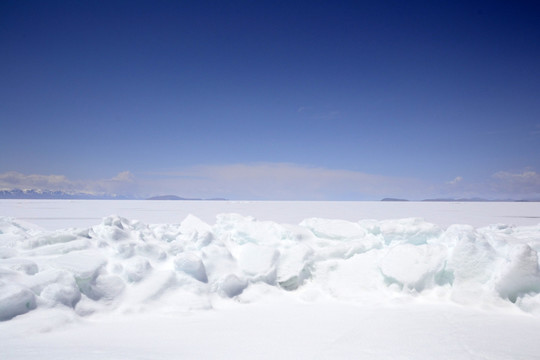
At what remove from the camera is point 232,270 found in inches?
131

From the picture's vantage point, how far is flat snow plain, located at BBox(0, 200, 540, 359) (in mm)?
2004

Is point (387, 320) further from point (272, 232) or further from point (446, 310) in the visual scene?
point (272, 232)

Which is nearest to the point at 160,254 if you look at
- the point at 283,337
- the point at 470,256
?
the point at 283,337

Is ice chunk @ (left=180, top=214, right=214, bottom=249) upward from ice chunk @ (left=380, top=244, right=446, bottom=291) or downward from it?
upward

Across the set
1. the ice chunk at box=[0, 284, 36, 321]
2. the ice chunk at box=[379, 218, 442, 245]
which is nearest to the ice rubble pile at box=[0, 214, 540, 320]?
the ice chunk at box=[0, 284, 36, 321]

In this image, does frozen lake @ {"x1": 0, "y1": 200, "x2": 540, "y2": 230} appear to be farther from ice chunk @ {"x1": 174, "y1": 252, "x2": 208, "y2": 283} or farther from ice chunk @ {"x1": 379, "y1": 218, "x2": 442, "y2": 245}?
ice chunk @ {"x1": 174, "y1": 252, "x2": 208, "y2": 283}

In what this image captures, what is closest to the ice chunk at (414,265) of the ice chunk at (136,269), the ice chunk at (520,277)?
the ice chunk at (520,277)

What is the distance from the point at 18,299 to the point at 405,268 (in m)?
3.23

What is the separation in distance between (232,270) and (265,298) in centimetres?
49

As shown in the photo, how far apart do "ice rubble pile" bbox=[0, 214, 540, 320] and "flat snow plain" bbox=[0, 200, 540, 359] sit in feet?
0.04

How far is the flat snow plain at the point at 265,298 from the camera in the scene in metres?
2.00

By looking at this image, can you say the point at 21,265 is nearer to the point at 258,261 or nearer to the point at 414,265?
the point at 258,261

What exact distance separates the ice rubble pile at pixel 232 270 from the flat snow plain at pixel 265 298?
0.04 feet

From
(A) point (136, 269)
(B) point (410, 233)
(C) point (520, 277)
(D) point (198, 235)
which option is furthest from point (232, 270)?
(C) point (520, 277)
